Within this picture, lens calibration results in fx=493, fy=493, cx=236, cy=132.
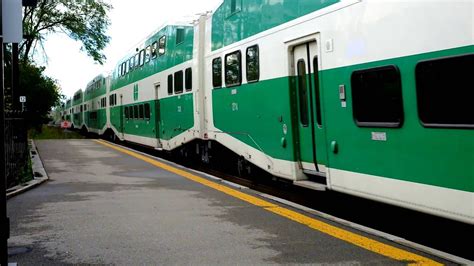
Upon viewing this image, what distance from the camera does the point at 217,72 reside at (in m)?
10.8

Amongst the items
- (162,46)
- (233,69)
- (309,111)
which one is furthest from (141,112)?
(309,111)

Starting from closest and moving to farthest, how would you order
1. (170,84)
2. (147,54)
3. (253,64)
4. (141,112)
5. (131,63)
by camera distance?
1. (253,64)
2. (170,84)
3. (147,54)
4. (141,112)
5. (131,63)

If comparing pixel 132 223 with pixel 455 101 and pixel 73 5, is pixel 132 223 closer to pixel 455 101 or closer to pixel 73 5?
pixel 455 101

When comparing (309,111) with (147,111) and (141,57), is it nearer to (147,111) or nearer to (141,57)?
(147,111)

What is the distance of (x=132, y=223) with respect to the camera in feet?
21.3

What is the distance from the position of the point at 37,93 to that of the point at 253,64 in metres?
27.9

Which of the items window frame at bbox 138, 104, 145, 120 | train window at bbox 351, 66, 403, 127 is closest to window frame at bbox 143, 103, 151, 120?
window frame at bbox 138, 104, 145, 120

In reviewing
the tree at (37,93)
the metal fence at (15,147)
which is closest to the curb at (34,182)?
the metal fence at (15,147)

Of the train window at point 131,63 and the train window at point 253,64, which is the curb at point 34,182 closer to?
the train window at point 253,64

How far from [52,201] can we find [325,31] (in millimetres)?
5147

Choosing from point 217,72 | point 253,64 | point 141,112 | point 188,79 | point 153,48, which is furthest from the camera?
point 141,112

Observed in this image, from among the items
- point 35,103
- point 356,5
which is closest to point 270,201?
point 356,5

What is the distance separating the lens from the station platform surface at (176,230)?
16.2 ft

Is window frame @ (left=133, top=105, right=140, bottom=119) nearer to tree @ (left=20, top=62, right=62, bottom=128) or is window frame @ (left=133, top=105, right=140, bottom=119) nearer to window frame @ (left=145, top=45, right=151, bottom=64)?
window frame @ (left=145, top=45, right=151, bottom=64)
